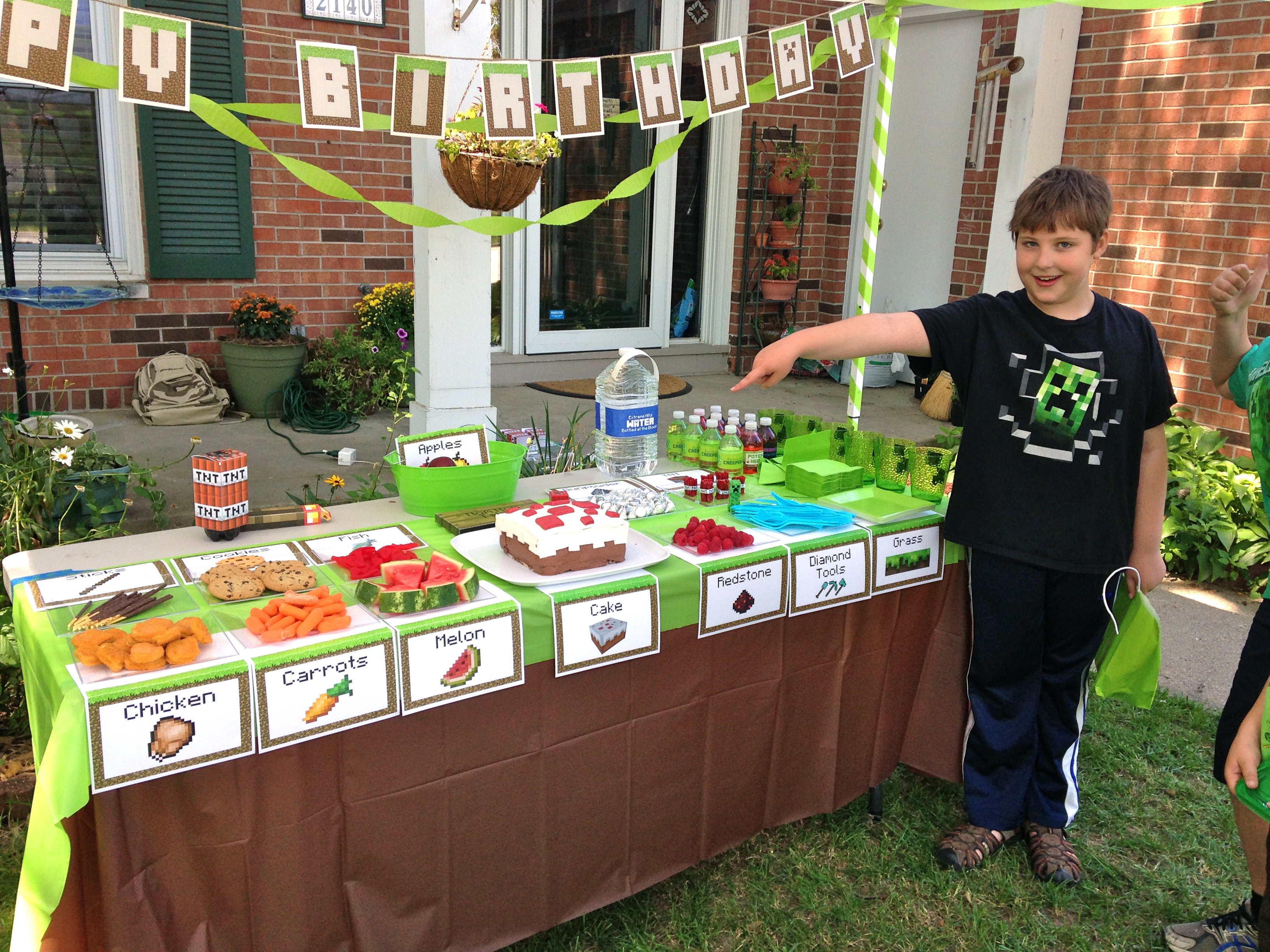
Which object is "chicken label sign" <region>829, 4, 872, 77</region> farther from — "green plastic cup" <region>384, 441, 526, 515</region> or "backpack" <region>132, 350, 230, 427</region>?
"backpack" <region>132, 350, 230, 427</region>

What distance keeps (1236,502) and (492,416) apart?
3.43m

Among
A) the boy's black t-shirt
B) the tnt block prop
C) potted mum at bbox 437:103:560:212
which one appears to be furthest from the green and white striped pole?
the tnt block prop

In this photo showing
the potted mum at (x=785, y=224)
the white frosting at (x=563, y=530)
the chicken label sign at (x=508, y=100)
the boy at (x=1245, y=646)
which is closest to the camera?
the boy at (x=1245, y=646)

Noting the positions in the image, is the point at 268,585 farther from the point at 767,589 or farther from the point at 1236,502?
the point at 1236,502

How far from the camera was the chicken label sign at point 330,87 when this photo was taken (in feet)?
7.45

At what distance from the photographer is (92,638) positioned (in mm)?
1590

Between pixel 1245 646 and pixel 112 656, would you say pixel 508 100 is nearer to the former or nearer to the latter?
pixel 112 656

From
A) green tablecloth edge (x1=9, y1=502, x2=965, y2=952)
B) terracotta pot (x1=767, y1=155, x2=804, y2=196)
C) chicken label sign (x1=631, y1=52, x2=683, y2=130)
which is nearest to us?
green tablecloth edge (x1=9, y1=502, x2=965, y2=952)

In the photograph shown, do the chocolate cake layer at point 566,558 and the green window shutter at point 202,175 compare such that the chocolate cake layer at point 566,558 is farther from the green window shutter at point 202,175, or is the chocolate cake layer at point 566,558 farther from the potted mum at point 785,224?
the potted mum at point 785,224

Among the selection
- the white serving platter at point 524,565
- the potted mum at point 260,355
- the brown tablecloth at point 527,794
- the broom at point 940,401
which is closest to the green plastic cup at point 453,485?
the white serving platter at point 524,565

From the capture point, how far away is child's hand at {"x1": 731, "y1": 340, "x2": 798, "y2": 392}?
2174 mm

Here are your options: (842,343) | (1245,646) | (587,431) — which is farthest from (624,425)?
(587,431)

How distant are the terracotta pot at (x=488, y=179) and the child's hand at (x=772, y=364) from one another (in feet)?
5.78

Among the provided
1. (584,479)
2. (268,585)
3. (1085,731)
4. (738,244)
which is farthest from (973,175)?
(268,585)
